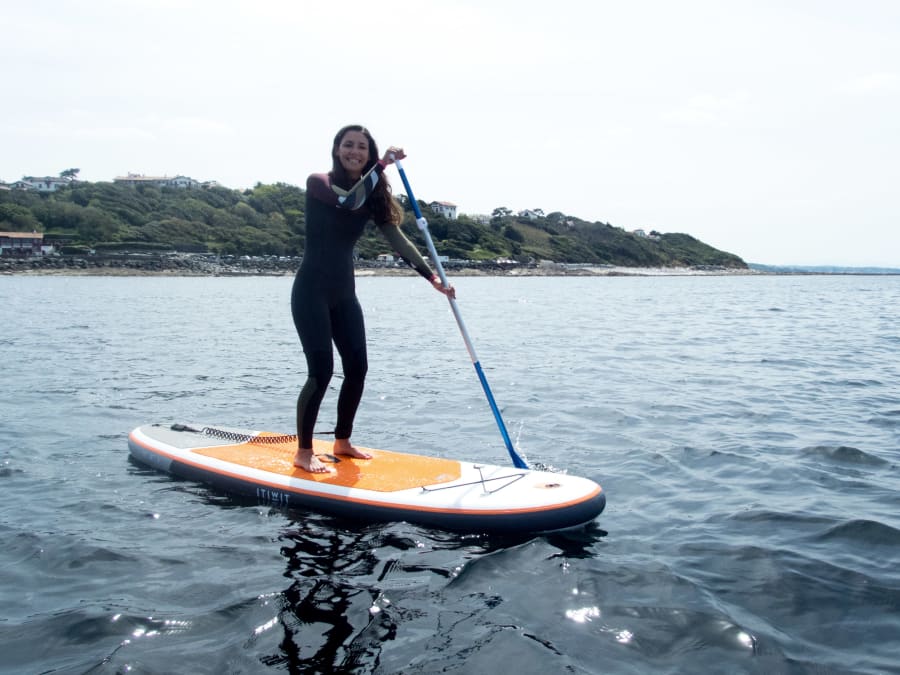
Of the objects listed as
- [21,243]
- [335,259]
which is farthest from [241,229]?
[335,259]

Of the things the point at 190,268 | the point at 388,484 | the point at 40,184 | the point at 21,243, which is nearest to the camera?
the point at 388,484

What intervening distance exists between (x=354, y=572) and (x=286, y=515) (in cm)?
118

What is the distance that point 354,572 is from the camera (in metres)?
4.05

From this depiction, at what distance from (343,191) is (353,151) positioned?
0.31 m

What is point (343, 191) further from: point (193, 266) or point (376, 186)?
point (193, 266)

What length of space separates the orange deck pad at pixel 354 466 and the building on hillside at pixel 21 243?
79.5 m

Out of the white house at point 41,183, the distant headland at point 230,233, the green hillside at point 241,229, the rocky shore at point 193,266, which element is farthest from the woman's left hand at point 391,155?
the white house at point 41,183

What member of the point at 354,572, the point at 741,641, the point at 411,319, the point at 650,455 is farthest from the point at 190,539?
the point at 411,319

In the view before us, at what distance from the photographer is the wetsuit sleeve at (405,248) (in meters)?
5.64

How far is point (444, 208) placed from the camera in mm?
135875

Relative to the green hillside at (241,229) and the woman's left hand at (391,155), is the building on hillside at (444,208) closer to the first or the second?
the green hillside at (241,229)

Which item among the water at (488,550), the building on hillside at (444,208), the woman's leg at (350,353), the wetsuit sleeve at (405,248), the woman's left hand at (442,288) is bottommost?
the water at (488,550)

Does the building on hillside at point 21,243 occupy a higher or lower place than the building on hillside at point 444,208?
lower

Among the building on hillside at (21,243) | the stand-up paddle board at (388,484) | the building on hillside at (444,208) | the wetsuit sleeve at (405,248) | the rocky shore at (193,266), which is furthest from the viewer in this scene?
the building on hillside at (444,208)
